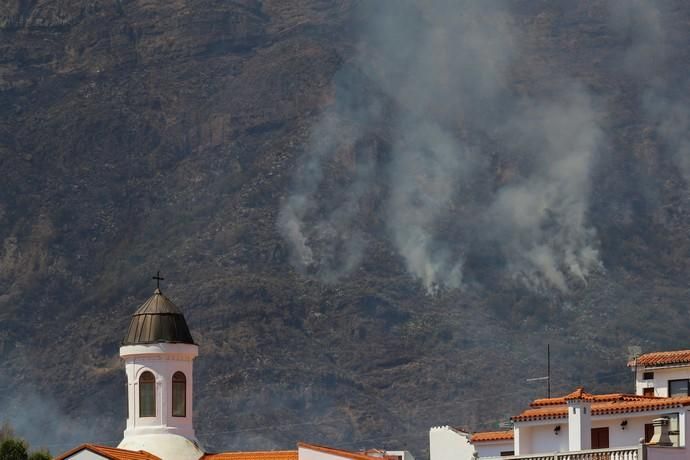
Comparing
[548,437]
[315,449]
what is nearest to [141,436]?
[315,449]

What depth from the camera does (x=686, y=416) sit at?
8600cm

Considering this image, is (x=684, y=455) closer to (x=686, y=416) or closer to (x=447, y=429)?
(x=686, y=416)

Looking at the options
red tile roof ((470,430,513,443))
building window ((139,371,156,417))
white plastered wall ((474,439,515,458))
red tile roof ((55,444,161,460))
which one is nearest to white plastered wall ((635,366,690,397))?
red tile roof ((470,430,513,443))

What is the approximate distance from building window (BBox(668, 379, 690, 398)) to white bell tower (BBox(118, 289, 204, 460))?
18.5m

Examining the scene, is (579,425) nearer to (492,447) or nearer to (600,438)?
(600,438)

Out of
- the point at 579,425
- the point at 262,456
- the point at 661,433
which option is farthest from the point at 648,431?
the point at 262,456

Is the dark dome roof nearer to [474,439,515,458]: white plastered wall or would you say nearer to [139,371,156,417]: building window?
[139,371,156,417]: building window

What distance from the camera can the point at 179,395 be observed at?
101375 millimetres

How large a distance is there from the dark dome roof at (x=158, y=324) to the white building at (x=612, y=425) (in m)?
13.5

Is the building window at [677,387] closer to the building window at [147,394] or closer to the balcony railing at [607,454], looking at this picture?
the balcony railing at [607,454]

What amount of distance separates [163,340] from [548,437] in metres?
16.9

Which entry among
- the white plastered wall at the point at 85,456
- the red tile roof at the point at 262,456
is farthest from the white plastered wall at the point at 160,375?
the white plastered wall at the point at 85,456

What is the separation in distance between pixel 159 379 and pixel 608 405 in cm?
1938

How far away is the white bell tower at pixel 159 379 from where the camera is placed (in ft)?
330
